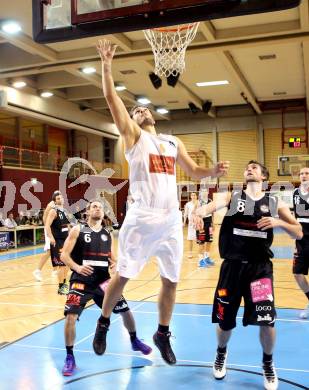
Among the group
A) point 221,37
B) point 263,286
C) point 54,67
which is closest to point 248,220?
point 263,286

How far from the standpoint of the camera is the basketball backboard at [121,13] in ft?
14.3

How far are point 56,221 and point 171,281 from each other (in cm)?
554

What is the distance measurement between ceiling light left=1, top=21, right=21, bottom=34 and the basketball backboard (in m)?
8.65

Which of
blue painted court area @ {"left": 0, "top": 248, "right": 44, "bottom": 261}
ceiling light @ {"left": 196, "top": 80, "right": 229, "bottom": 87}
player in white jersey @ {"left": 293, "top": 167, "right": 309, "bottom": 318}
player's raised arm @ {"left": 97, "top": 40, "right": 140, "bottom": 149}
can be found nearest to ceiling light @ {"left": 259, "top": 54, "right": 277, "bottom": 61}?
ceiling light @ {"left": 196, "top": 80, "right": 229, "bottom": 87}

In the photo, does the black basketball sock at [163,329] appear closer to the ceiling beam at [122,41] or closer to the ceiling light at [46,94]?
the ceiling beam at [122,41]

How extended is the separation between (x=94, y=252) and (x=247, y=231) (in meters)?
1.92

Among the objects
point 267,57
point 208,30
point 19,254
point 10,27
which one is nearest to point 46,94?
point 19,254

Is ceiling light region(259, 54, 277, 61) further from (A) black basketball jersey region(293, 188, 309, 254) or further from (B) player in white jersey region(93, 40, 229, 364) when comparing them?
(B) player in white jersey region(93, 40, 229, 364)

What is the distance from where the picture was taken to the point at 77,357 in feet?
18.1

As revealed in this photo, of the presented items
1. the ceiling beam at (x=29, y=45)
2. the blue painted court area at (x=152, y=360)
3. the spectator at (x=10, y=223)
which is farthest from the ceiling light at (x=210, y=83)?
the blue painted court area at (x=152, y=360)

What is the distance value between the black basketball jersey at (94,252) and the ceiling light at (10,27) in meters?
9.26

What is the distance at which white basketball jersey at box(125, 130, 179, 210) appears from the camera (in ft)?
12.9

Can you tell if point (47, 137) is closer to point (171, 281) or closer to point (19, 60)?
point (19, 60)

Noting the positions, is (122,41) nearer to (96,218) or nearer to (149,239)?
(96,218)
